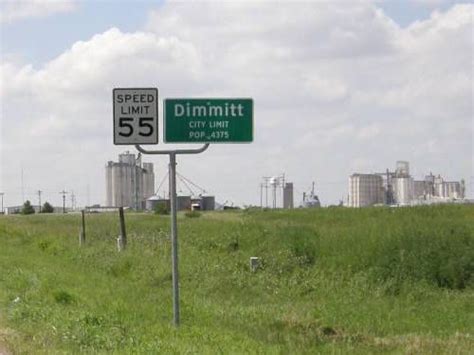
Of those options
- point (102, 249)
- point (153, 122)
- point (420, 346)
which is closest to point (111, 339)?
point (153, 122)

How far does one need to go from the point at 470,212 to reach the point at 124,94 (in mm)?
34963

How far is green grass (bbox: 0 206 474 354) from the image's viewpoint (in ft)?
38.4

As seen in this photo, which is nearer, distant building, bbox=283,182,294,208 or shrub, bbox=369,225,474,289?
shrub, bbox=369,225,474,289

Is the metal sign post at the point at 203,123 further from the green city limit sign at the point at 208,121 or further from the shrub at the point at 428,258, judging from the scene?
the shrub at the point at 428,258

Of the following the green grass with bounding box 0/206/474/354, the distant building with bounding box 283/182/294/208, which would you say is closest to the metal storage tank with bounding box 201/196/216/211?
the distant building with bounding box 283/182/294/208

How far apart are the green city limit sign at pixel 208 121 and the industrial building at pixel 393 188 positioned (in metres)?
112

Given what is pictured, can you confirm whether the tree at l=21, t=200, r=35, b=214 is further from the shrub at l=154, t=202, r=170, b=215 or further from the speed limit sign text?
the speed limit sign text

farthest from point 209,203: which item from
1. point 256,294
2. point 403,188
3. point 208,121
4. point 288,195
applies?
point 208,121

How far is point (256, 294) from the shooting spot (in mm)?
20516

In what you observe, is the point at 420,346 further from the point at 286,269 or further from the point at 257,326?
the point at 286,269

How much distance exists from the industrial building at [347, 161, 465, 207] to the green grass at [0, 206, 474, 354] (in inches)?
3820

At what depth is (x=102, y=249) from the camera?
3139cm

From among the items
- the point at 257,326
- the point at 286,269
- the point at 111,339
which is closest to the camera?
the point at 111,339

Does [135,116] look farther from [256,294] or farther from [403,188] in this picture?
[403,188]
